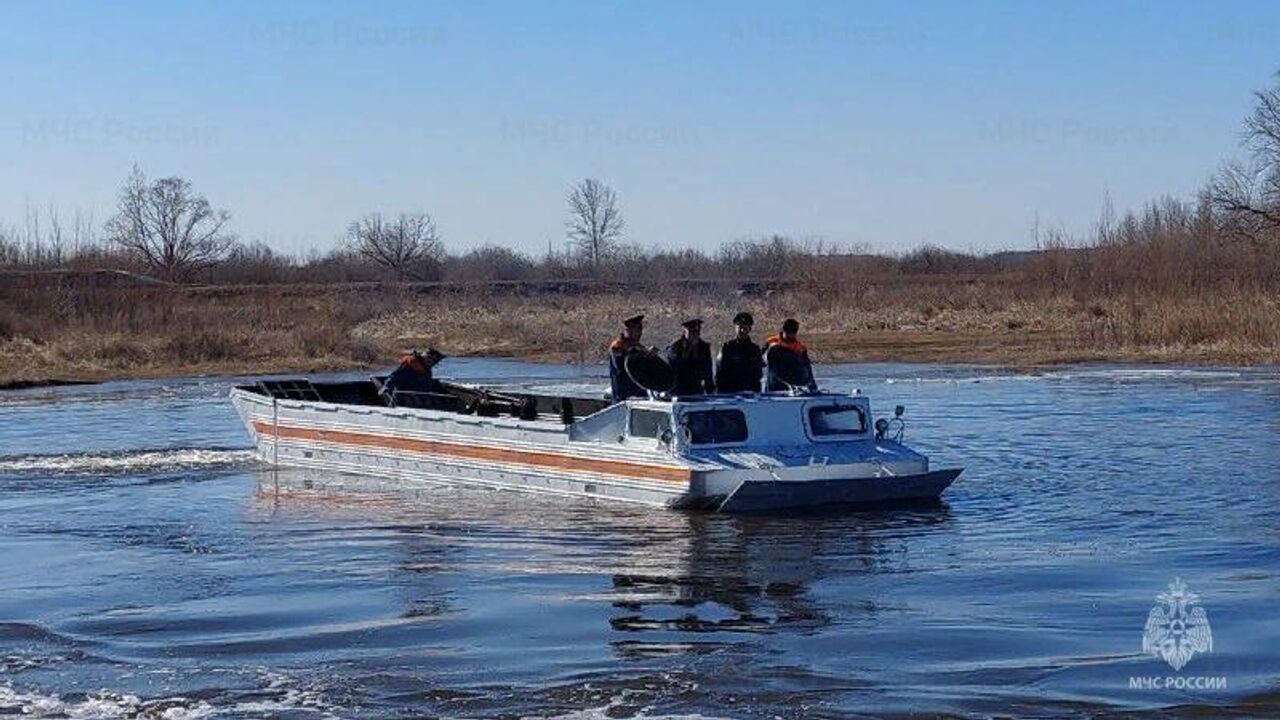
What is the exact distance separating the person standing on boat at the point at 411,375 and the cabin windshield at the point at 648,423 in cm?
517

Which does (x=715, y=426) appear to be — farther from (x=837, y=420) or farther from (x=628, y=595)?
(x=628, y=595)

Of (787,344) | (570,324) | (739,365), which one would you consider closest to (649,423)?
(739,365)

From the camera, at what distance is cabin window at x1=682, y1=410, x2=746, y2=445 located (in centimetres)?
1914

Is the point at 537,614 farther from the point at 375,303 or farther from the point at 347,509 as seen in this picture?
the point at 375,303

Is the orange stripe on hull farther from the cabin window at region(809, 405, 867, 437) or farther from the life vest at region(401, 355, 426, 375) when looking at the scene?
the cabin window at region(809, 405, 867, 437)

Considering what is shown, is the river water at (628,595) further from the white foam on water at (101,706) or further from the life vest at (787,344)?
the life vest at (787,344)

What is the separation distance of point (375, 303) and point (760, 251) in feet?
139

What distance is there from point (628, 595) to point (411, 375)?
10256 millimetres

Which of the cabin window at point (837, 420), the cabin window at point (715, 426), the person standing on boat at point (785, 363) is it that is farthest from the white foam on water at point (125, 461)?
the cabin window at point (837, 420)

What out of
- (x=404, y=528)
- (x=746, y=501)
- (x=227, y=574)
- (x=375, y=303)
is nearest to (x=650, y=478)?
(x=746, y=501)

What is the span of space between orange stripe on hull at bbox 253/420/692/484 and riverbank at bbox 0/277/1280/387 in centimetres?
2143

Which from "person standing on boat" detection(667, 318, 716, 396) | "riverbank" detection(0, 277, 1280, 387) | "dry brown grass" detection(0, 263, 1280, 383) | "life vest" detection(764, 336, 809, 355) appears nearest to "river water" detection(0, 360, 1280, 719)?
"person standing on boat" detection(667, 318, 716, 396)

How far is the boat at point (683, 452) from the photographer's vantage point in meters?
18.6

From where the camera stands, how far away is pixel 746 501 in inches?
728
